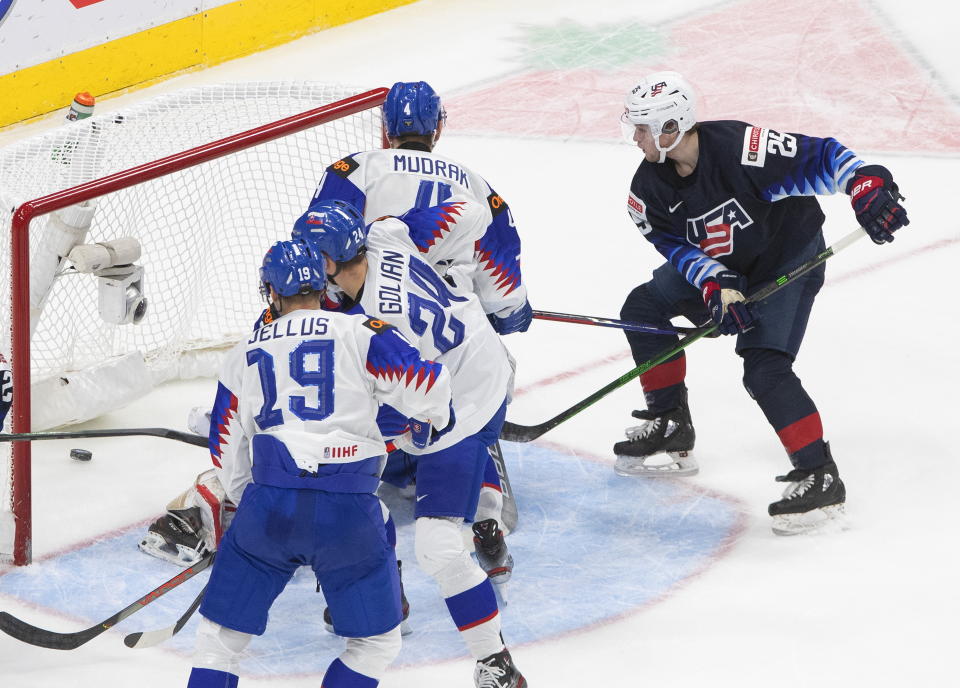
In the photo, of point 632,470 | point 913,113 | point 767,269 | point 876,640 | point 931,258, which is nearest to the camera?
point 876,640

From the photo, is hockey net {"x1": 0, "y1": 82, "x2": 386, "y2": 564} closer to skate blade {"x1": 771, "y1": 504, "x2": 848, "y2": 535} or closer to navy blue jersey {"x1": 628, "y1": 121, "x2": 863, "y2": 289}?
navy blue jersey {"x1": 628, "y1": 121, "x2": 863, "y2": 289}

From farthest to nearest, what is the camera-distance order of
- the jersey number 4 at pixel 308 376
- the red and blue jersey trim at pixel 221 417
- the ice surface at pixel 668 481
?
the ice surface at pixel 668 481
the red and blue jersey trim at pixel 221 417
the jersey number 4 at pixel 308 376

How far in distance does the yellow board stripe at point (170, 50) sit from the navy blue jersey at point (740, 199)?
355 cm

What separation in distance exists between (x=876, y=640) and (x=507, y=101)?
3.98 meters

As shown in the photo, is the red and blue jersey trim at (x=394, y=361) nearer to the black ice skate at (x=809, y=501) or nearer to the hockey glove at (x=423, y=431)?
the hockey glove at (x=423, y=431)

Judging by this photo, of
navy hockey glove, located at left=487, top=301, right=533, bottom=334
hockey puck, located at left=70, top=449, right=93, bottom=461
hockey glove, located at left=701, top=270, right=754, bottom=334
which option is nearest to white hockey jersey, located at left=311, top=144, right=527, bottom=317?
navy hockey glove, located at left=487, top=301, right=533, bottom=334

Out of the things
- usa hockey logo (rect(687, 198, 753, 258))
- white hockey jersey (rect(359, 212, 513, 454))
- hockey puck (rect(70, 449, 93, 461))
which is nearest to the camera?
white hockey jersey (rect(359, 212, 513, 454))

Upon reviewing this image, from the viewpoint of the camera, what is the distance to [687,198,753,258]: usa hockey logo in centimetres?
355

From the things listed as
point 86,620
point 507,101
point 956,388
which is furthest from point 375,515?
point 507,101

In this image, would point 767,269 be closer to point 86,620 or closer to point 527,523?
point 527,523

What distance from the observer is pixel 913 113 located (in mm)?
6289

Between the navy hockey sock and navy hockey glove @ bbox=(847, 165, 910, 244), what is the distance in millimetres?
370

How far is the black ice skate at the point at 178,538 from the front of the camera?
139 inches

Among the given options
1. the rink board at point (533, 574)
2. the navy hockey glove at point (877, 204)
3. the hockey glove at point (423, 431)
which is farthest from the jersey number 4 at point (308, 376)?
the navy hockey glove at point (877, 204)
